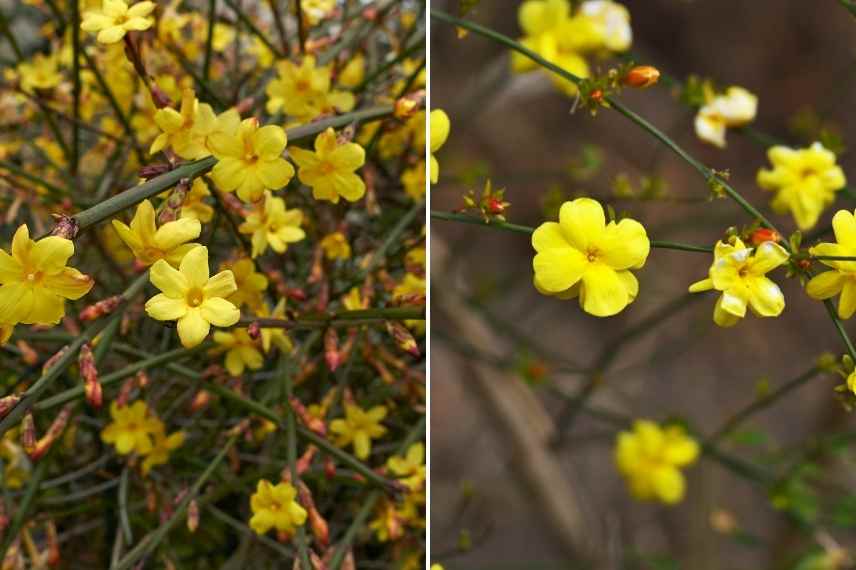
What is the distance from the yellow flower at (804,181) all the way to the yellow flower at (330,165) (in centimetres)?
50

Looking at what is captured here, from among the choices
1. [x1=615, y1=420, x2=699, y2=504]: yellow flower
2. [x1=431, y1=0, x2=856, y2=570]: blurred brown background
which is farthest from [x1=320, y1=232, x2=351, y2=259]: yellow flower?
Answer: [x1=431, y1=0, x2=856, y2=570]: blurred brown background

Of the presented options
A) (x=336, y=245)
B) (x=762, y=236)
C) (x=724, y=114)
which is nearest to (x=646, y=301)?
(x=724, y=114)

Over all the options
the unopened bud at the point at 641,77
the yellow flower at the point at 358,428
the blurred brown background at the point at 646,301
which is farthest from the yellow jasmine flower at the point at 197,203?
the blurred brown background at the point at 646,301

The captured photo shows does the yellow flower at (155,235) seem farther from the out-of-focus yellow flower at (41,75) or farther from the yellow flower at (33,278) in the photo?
the out-of-focus yellow flower at (41,75)

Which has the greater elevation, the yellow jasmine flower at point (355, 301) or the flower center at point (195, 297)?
the flower center at point (195, 297)

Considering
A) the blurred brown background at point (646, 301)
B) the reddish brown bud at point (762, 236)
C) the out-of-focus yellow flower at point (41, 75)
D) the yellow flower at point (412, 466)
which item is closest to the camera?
the reddish brown bud at point (762, 236)

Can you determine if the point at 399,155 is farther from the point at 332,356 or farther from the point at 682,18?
the point at 682,18

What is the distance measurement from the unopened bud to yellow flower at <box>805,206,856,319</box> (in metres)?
0.21

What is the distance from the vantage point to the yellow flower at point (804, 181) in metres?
1.12

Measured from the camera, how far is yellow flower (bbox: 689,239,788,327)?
30.2 inches

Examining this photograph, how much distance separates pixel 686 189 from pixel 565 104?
0.43 metres

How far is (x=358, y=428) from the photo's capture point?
1.12m

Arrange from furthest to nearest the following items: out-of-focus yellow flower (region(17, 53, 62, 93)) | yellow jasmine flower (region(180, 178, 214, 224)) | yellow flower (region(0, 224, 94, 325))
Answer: out-of-focus yellow flower (region(17, 53, 62, 93))
yellow jasmine flower (region(180, 178, 214, 224))
yellow flower (region(0, 224, 94, 325))

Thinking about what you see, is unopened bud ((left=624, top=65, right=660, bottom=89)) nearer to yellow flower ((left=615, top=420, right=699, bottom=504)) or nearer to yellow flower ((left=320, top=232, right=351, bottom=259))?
yellow flower ((left=320, top=232, right=351, bottom=259))
